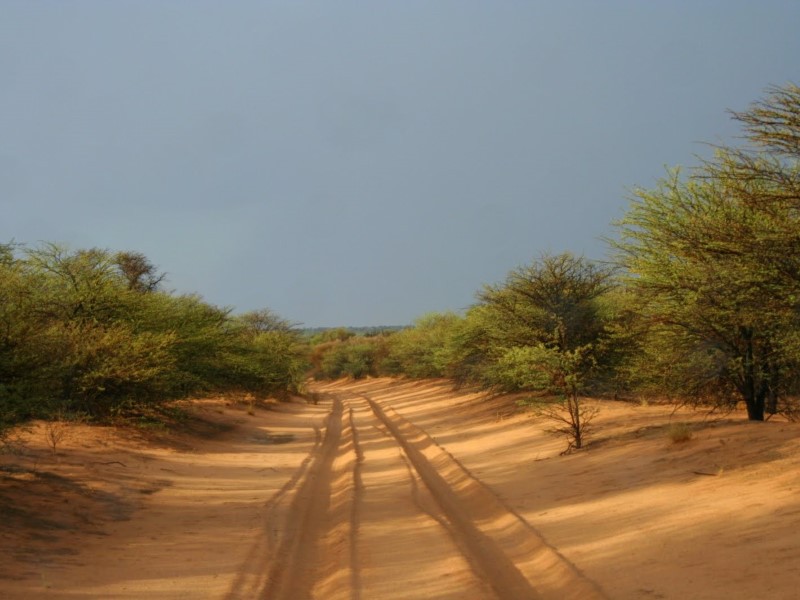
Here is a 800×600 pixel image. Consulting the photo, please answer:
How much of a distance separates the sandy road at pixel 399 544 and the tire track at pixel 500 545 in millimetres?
14

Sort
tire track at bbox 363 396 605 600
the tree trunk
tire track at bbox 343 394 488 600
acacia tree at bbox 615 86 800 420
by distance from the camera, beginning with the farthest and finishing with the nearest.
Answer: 1. the tree trunk
2. acacia tree at bbox 615 86 800 420
3. tire track at bbox 343 394 488 600
4. tire track at bbox 363 396 605 600

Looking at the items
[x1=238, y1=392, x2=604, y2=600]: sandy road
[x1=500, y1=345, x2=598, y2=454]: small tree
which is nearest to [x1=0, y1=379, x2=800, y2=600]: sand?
[x1=238, y1=392, x2=604, y2=600]: sandy road

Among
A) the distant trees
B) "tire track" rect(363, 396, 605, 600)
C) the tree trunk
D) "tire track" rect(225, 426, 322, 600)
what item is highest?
the distant trees

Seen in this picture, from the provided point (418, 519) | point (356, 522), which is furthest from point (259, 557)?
point (418, 519)

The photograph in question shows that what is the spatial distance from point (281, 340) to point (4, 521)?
37.3m

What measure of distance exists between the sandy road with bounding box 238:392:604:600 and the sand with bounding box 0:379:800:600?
0.04 metres

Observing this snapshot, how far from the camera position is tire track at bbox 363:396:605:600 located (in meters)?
7.32

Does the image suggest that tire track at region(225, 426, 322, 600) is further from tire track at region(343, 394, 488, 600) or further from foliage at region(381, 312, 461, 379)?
foliage at region(381, 312, 461, 379)

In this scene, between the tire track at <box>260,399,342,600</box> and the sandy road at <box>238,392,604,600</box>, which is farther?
the tire track at <box>260,399,342,600</box>

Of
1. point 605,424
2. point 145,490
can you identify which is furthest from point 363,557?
point 605,424

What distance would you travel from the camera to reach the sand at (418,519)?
752cm

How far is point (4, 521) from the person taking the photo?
9.78 metres

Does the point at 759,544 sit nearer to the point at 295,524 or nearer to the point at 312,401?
the point at 295,524

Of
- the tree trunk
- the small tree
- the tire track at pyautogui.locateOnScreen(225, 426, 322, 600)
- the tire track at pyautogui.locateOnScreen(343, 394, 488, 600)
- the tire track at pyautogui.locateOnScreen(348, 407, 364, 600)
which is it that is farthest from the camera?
the small tree
